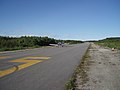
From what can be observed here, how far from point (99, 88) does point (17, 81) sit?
3.04 meters

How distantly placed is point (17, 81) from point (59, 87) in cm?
174

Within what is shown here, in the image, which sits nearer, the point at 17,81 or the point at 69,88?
the point at 69,88

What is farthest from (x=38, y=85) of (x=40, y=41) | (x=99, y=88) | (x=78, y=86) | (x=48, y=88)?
(x=40, y=41)

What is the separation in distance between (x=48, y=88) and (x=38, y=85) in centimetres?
52

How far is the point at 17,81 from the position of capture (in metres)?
6.79

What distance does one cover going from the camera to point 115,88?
5.95 meters

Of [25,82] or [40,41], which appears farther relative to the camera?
[40,41]

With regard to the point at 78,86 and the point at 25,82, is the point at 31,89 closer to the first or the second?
the point at 25,82

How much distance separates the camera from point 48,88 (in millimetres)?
5910

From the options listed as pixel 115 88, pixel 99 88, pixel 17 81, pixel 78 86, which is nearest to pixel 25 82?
pixel 17 81

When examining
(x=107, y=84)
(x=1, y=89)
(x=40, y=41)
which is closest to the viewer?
(x=1, y=89)

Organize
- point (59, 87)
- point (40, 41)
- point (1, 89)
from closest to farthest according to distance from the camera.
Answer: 1. point (1, 89)
2. point (59, 87)
3. point (40, 41)

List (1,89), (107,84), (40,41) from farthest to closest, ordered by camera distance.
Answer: (40,41), (107,84), (1,89)

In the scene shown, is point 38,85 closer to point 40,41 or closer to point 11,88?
point 11,88
